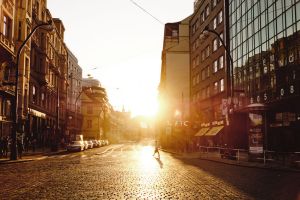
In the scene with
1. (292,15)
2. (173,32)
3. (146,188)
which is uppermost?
(173,32)

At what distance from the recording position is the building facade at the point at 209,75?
143 ft

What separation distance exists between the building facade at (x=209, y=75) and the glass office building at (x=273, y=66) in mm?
5966

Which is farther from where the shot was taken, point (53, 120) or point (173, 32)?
point (173, 32)

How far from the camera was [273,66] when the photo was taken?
28594mm

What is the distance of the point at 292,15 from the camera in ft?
84.2

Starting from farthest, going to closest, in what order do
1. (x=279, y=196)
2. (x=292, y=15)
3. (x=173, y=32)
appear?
(x=173, y=32) → (x=292, y=15) → (x=279, y=196)

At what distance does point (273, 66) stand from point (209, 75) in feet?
69.1

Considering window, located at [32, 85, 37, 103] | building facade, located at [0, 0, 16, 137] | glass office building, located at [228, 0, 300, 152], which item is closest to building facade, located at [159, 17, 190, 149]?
window, located at [32, 85, 37, 103]

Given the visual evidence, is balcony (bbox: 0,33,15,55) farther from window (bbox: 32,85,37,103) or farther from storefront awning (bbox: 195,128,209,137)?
storefront awning (bbox: 195,128,209,137)

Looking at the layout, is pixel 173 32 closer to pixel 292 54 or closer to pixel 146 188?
pixel 292 54

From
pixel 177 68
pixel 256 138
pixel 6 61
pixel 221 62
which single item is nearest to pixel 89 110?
pixel 177 68

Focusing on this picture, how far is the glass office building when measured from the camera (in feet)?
84.7

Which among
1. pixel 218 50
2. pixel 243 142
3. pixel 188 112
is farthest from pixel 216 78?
pixel 188 112

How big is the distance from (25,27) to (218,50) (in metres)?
21.4
